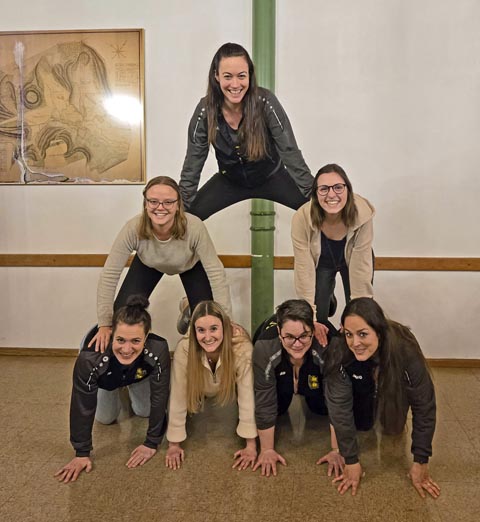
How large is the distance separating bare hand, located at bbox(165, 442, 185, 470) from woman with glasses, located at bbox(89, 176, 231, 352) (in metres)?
0.52

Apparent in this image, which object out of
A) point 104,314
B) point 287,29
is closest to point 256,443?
point 104,314

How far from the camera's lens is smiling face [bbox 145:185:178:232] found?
225 centimetres

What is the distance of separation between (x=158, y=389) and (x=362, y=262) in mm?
1026

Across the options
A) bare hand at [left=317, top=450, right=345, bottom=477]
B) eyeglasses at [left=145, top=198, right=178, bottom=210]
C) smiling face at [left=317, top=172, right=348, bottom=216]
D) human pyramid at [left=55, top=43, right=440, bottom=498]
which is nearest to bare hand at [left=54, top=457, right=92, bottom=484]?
human pyramid at [left=55, top=43, right=440, bottom=498]

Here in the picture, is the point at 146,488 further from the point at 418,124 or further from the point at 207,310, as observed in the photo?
the point at 418,124

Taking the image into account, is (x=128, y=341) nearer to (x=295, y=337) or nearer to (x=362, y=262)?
(x=295, y=337)

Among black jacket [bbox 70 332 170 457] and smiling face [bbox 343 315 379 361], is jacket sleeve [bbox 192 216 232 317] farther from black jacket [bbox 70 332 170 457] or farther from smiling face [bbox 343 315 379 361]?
smiling face [bbox 343 315 379 361]

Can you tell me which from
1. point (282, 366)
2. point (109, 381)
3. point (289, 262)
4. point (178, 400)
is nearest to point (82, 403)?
point (109, 381)

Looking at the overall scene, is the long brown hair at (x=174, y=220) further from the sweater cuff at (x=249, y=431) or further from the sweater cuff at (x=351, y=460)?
the sweater cuff at (x=351, y=460)

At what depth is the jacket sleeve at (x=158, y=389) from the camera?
228 centimetres

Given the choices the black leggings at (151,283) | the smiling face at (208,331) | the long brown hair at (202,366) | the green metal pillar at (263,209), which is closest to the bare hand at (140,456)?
the long brown hair at (202,366)

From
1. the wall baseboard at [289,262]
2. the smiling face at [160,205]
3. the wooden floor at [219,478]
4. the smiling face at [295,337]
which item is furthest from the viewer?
the wall baseboard at [289,262]

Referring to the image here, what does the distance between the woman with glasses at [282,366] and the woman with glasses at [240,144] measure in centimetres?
61

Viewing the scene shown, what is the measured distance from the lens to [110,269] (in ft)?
7.84
